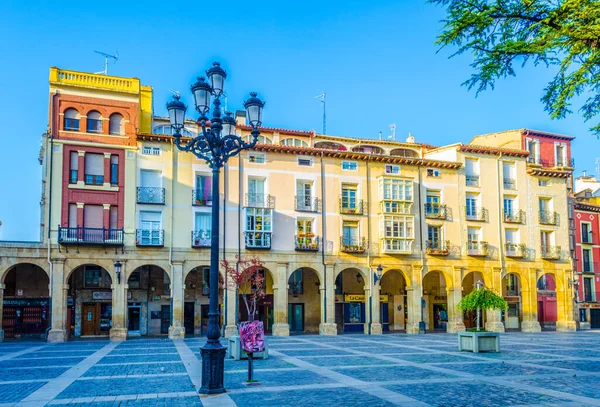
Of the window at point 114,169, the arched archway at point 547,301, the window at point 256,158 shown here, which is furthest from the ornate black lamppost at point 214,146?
the arched archway at point 547,301

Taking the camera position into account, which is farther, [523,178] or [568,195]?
[568,195]

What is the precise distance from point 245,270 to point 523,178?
81.6 feet

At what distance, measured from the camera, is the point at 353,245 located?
41.3 metres

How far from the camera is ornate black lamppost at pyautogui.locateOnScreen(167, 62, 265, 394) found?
14117 millimetres

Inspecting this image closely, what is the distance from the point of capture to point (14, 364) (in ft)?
72.3

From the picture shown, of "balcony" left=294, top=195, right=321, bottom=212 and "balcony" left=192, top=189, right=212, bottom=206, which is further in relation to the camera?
"balcony" left=294, top=195, right=321, bottom=212

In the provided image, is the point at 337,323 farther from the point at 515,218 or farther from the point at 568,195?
the point at 568,195

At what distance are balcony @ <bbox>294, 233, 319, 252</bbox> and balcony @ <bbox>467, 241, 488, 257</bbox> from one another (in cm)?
1204

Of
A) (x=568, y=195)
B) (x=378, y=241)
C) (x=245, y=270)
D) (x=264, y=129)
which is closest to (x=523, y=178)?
(x=568, y=195)

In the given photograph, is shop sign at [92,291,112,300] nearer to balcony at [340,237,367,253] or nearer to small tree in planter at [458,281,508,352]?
balcony at [340,237,367,253]

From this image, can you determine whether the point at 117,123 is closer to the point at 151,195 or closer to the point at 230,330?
the point at 151,195

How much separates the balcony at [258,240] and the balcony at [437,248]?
11986 millimetres

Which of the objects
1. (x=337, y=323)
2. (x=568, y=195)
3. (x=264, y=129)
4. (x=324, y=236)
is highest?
(x=264, y=129)

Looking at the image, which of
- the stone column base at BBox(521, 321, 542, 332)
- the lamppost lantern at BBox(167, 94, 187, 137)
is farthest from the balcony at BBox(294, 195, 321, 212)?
the lamppost lantern at BBox(167, 94, 187, 137)
